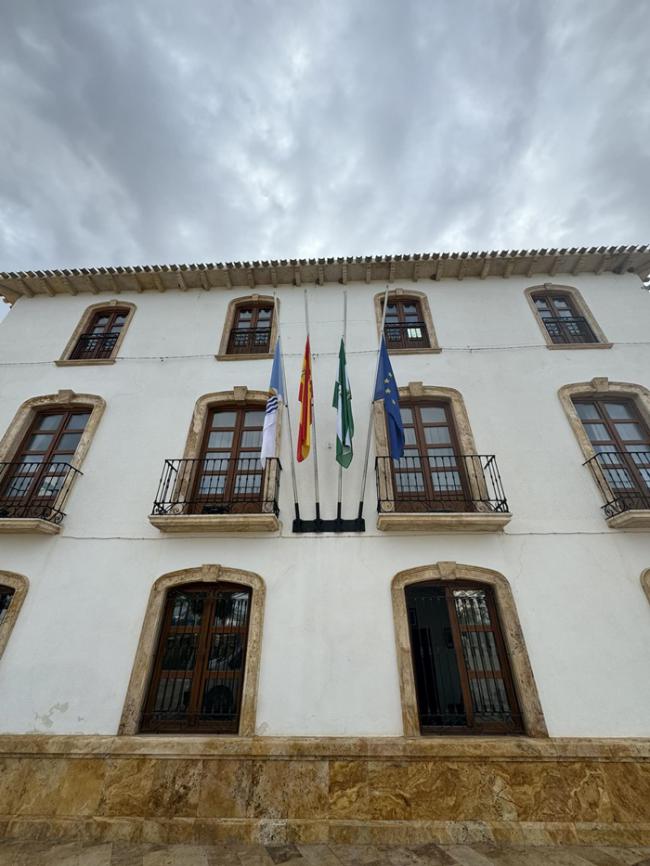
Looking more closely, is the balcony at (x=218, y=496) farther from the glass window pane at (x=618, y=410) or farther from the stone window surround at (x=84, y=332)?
the glass window pane at (x=618, y=410)

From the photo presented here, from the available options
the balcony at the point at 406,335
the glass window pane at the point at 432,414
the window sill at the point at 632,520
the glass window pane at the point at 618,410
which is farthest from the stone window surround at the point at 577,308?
the window sill at the point at 632,520

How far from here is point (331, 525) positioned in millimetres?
6098

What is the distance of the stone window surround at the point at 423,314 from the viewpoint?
814 centimetres

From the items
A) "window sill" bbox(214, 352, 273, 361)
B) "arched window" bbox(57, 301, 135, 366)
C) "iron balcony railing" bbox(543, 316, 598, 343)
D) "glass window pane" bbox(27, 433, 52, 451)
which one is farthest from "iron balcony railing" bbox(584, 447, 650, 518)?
"glass window pane" bbox(27, 433, 52, 451)

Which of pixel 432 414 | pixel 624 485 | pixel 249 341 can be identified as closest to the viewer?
pixel 624 485

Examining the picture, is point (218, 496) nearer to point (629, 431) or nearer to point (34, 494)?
point (34, 494)

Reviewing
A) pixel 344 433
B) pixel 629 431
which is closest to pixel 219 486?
pixel 344 433

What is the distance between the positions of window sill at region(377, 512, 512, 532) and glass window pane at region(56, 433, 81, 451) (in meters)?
6.10

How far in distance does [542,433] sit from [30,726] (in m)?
8.86

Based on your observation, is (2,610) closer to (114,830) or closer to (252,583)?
(114,830)

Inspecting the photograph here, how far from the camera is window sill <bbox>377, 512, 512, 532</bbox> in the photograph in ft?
18.6

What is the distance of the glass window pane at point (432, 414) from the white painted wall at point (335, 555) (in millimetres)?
528

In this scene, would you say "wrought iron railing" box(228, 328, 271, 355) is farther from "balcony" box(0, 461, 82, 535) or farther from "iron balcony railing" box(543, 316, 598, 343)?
"iron balcony railing" box(543, 316, 598, 343)

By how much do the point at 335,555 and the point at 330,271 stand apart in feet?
23.1
